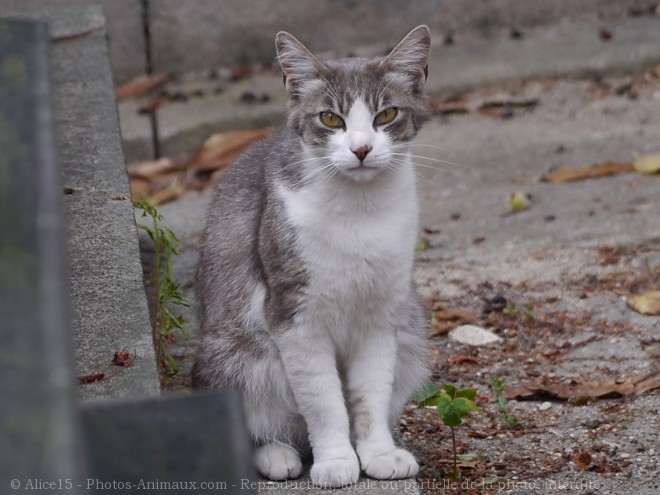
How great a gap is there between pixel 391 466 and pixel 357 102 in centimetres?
111

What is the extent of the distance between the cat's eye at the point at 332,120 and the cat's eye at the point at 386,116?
0.12 meters

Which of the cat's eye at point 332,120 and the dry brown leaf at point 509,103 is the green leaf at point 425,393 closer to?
the cat's eye at point 332,120

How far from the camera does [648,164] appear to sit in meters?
6.14

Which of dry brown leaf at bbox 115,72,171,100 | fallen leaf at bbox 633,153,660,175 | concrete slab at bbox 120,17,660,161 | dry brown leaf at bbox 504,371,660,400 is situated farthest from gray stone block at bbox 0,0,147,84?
dry brown leaf at bbox 504,371,660,400

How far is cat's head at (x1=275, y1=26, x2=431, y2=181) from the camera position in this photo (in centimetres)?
331

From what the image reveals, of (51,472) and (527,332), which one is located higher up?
(51,472)

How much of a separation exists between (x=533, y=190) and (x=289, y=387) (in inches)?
124

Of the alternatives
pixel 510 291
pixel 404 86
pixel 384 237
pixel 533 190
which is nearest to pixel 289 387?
pixel 384 237

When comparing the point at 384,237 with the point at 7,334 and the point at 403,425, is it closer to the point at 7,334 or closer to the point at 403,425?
the point at 403,425

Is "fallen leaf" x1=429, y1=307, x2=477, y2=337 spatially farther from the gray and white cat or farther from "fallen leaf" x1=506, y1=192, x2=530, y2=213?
"fallen leaf" x1=506, y1=192, x2=530, y2=213

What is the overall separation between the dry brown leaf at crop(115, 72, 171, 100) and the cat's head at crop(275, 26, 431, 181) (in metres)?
4.25

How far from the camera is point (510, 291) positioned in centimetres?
495

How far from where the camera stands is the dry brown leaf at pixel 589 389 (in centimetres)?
391

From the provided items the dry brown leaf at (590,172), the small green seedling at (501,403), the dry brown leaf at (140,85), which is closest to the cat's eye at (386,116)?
the small green seedling at (501,403)
